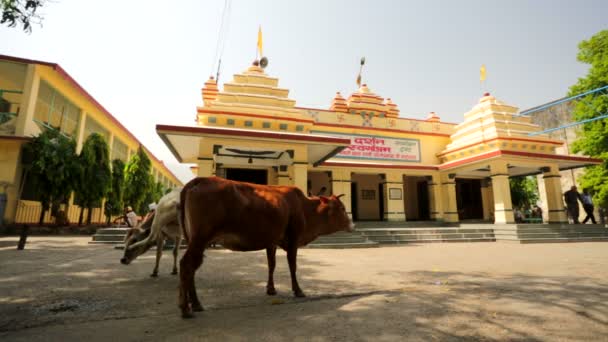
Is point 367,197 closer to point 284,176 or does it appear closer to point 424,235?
point 424,235

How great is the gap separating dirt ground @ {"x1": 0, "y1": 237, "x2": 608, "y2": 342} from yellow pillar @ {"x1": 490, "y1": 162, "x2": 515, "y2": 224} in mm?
7979

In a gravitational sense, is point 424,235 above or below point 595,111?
below

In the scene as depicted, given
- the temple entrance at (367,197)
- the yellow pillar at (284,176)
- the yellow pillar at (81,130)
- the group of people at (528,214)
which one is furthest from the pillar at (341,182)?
the yellow pillar at (81,130)

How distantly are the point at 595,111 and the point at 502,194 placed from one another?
925 centimetres

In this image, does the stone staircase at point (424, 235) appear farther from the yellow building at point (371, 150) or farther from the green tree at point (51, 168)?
the green tree at point (51, 168)

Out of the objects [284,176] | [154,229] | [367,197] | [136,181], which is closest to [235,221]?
[154,229]

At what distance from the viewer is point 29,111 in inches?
520

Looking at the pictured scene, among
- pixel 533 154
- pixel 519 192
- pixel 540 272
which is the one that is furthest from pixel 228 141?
pixel 519 192

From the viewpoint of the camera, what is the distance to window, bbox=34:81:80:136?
14.6m

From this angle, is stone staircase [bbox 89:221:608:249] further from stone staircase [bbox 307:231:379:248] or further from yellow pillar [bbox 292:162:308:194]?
yellow pillar [bbox 292:162:308:194]

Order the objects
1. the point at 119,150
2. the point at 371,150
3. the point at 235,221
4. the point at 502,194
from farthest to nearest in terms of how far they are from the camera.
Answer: the point at 119,150, the point at 371,150, the point at 502,194, the point at 235,221

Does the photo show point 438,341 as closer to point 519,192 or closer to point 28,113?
point 28,113

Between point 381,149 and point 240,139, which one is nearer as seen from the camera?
point 240,139

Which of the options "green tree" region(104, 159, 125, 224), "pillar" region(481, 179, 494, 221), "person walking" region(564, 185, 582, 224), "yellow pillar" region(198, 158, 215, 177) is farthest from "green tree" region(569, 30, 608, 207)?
"green tree" region(104, 159, 125, 224)
